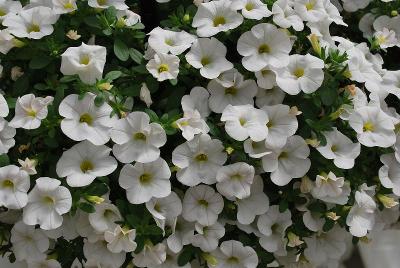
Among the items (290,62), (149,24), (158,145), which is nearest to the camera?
(158,145)

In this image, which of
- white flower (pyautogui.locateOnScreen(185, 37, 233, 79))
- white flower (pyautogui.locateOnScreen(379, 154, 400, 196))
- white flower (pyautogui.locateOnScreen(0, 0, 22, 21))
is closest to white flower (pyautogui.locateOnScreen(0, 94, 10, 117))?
white flower (pyautogui.locateOnScreen(0, 0, 22, 21))

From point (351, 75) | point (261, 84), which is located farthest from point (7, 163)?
point (351, 75)

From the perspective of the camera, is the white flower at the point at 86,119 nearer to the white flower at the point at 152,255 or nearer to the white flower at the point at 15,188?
the white flower at the point at 15,188

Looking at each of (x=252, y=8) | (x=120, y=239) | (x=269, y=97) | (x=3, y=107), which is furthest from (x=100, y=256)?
(x=252, y=8)

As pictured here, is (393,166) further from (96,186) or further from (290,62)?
(96,186)

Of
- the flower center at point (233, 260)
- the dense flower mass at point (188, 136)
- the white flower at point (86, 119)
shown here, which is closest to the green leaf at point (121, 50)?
the dense flower mass at point (188, 136)

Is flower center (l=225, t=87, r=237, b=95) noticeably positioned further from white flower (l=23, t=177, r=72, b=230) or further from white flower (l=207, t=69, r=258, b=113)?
white flower (l=23, t=177, r=72, b=230)

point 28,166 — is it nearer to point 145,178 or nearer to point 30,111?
point 30,111
